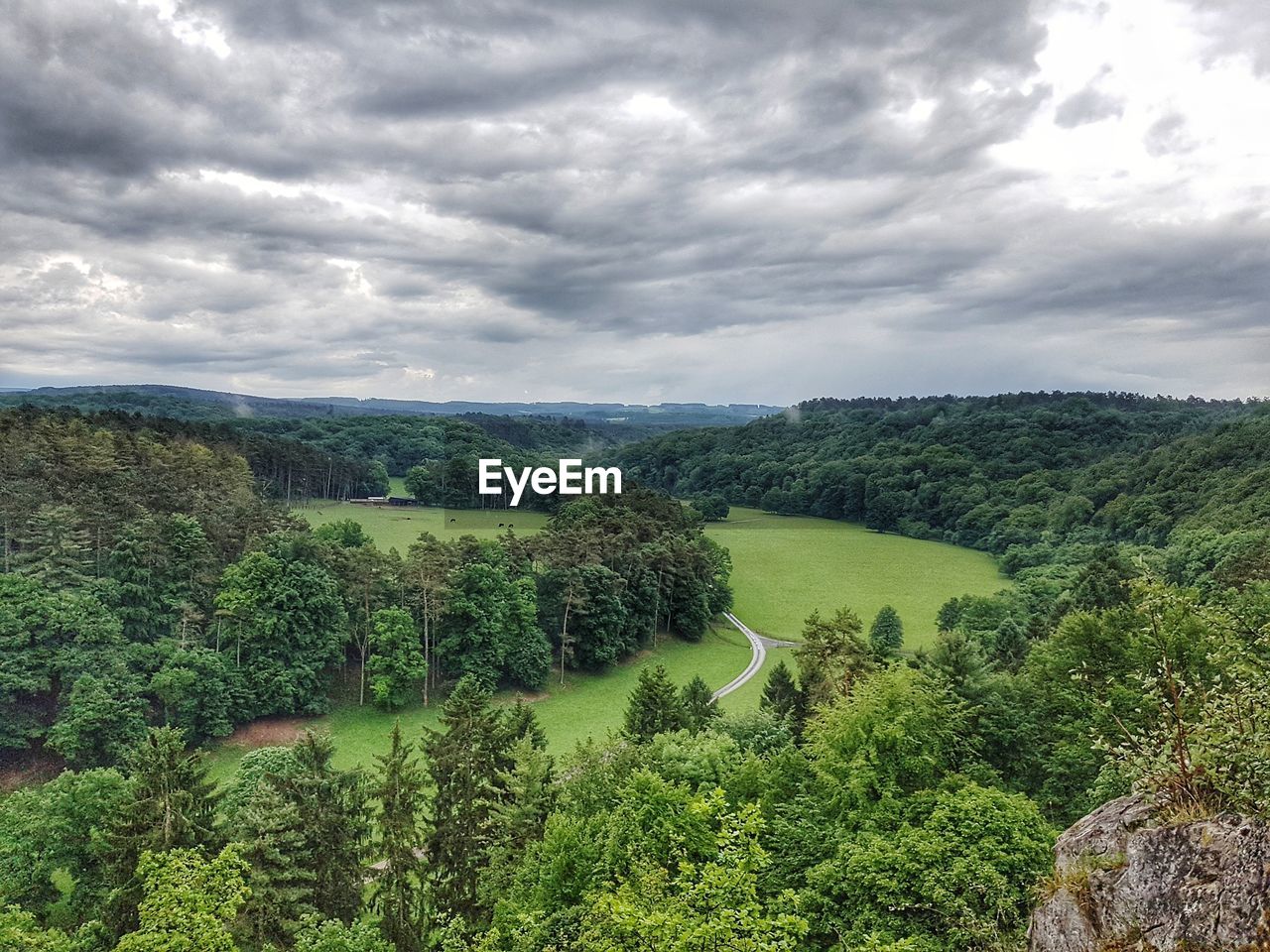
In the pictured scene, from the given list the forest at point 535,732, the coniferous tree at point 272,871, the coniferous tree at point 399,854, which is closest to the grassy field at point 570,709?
the forest at point 535,732

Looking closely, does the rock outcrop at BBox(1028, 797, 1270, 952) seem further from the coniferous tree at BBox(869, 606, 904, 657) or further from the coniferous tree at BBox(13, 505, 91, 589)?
the coniferous tree at BBox(13, 505, 91, 589)

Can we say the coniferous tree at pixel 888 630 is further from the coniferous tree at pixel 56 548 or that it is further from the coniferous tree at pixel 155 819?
the coniferous tree at pixel 56 548

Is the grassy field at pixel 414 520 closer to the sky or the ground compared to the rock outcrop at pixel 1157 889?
closer to the ground

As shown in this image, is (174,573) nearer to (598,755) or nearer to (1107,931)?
(598,755)

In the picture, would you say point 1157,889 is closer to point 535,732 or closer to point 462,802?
point 462,802

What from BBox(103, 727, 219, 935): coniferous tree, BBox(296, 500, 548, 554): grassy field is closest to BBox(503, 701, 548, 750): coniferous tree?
BBox(103, 727, 219, 935): coniferous tree

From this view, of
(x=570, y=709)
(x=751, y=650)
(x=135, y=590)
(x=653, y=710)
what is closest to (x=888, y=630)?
(x=751, y=650)

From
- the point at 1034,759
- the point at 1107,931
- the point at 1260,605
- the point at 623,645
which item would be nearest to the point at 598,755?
the point at 1034,759
